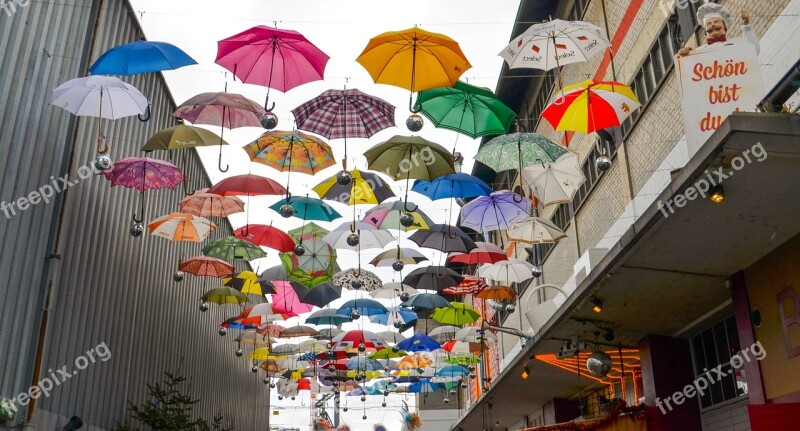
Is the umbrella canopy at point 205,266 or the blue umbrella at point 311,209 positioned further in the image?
the umbrella canopy at point 205,266

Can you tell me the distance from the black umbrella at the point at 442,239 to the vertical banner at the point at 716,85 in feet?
22.6

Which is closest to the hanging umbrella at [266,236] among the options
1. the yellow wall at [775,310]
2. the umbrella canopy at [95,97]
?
the umbrella canopy at [95,97]

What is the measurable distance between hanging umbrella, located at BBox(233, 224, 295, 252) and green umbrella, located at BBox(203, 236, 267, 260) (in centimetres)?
51

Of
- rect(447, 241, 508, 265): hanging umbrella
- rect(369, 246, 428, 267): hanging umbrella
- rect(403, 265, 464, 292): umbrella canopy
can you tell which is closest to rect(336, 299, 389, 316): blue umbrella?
rect(403, 265, 464, 292): umbrella canopy

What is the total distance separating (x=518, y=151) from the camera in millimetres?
10930

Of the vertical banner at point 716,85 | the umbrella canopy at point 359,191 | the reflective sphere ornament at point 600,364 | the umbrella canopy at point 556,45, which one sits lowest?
the reflective sphere ornament at point 600,364

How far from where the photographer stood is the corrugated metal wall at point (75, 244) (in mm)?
9188

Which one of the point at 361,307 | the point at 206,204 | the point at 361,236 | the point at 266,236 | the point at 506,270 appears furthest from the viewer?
the point at 361,307

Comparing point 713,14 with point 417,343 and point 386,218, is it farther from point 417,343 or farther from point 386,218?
point 417,343

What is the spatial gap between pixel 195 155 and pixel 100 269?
669 cm

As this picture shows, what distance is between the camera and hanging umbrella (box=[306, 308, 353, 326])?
18016mm

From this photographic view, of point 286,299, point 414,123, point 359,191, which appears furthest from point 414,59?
point 286,299

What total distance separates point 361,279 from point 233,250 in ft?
8.41

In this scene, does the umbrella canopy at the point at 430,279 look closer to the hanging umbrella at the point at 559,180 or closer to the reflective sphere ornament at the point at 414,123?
the hanging umbrella at the point at 559,180
